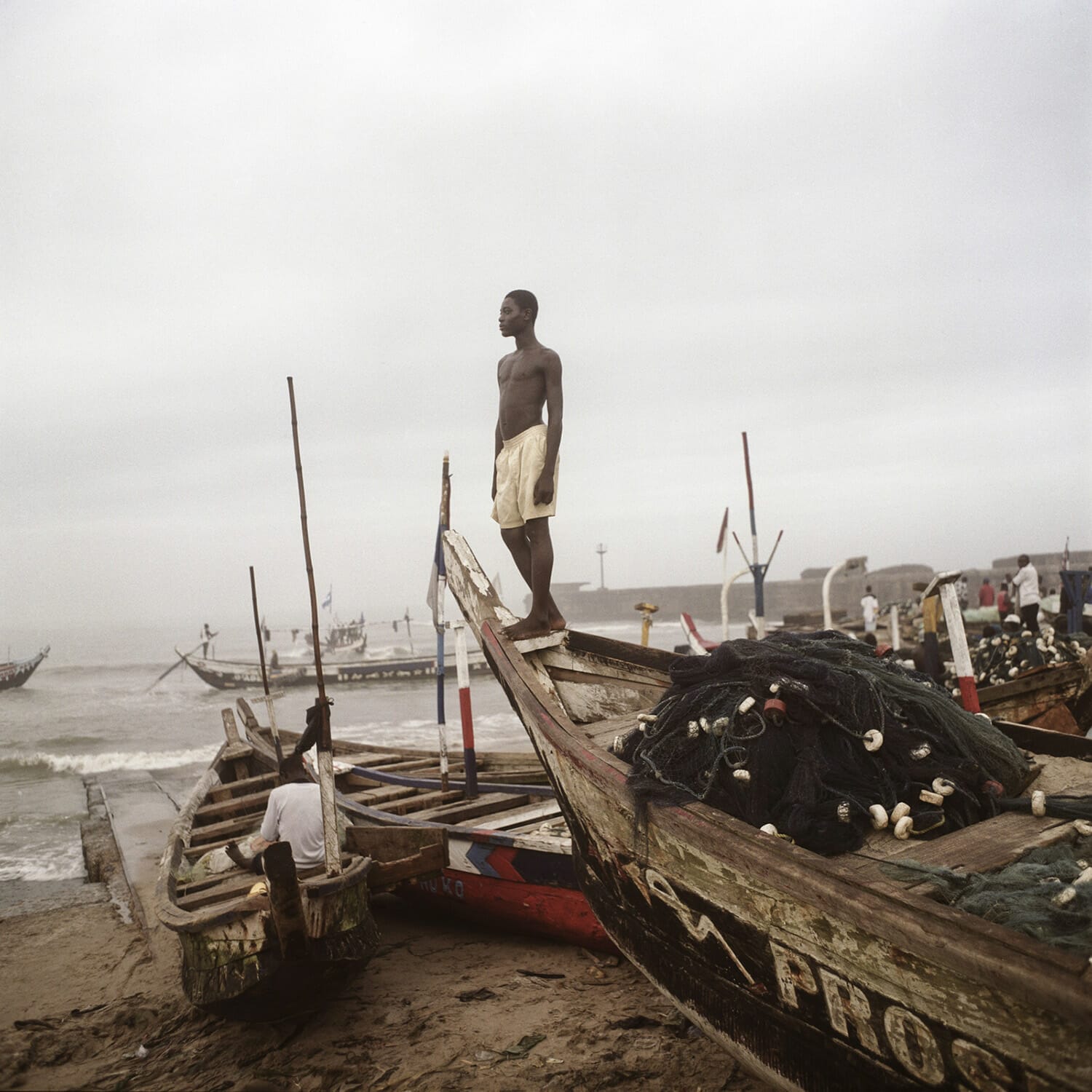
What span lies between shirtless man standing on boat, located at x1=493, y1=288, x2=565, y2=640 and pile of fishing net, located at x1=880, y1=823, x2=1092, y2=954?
8.63ft

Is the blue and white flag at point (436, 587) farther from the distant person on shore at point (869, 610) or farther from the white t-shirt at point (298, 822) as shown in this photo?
the distant person on shore at point (869, 610)

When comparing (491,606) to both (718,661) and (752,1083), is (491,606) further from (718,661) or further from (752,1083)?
(752,1083)

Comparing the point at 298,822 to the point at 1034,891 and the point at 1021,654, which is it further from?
the point at 1021,654

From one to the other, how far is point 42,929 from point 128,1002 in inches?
92.8

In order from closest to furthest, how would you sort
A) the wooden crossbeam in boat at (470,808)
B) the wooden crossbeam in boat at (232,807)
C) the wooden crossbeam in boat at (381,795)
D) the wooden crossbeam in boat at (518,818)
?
the wooden crossbeam in boat at (518,818) → the wooden crossbeam in boat at (470,808) → the wooden crossbeam in boat at (381,795) → the wooden crossbeam in boat at (232,807)

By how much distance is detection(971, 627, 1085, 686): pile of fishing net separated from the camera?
25.8ft

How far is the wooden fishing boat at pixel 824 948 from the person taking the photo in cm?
179

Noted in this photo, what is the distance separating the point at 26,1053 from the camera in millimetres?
4273

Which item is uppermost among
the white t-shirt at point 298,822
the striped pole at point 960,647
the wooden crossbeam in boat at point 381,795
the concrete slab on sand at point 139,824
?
the striped pole at point 960,647

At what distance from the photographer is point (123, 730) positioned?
866 inches

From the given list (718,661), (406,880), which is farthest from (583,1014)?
(718,661)

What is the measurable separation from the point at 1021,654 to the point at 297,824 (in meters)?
7.15

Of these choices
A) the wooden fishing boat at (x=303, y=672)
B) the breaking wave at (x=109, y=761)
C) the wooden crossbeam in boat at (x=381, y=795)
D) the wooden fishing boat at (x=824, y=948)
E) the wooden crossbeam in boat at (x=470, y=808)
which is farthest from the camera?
the wooden fishing boat at (x=303, y=672)

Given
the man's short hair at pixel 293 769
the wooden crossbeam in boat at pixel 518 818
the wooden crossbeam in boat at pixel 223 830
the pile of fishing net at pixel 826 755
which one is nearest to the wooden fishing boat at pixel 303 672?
the wooden crossbeam in boat at pixel 223 830
